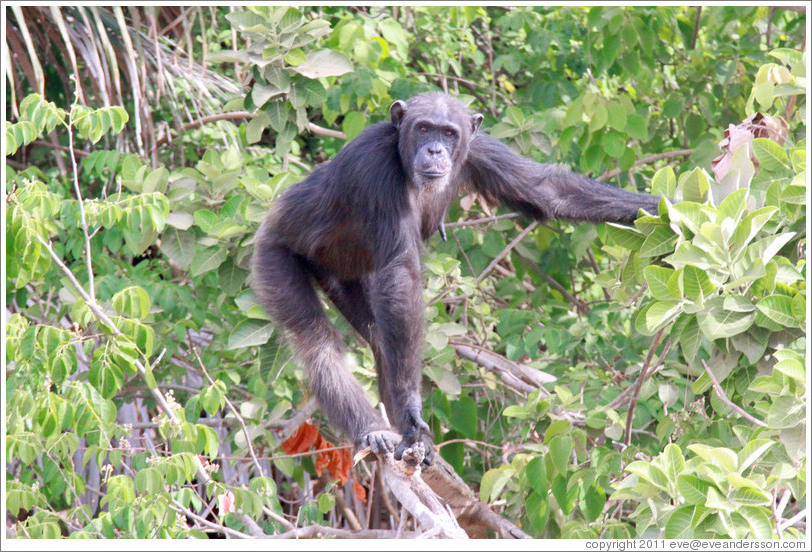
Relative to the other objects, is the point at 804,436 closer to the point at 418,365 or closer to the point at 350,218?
the point at 418,365

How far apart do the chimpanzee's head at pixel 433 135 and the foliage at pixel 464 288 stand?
0.43 meters

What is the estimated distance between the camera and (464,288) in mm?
5668

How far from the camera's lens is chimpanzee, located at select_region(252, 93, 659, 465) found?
191 inches

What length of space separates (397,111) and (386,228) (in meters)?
0.80

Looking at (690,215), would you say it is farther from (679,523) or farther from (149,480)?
(149,480)

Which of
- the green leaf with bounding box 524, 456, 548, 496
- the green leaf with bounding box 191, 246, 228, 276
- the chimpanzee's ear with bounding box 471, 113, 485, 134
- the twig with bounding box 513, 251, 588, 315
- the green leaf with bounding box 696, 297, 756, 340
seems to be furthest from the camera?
the twig with bounding box 513, 251, 588, 315

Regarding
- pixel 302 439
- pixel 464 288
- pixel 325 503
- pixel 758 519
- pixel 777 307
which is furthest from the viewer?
pixel 302 439

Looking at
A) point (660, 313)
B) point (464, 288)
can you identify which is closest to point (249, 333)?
point (464, 288)

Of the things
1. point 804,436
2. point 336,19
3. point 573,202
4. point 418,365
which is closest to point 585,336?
point 573,202

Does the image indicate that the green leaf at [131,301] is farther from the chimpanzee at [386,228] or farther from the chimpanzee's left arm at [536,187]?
the chimpanzee's left arm at [536,187]

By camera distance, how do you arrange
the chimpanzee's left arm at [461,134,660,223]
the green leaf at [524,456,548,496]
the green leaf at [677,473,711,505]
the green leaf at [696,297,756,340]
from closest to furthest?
the green leaf at [677,473,711,505]
the green leaf at [696,297,756,340]
the green leaf at [524,456,548,496]
the chimpanzee's left arm at [461,134,660,223]

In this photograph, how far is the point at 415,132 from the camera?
5199mm

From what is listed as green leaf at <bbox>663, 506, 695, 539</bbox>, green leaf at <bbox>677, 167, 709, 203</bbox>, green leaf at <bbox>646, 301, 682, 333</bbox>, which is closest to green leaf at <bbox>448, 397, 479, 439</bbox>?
green leaf at <bbox>677, 167, 709, 203</bbox>

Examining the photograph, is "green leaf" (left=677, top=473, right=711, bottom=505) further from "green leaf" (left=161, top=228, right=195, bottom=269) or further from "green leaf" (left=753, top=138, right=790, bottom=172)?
"green leaf" (left=161, top=228, right=195, bottom=269)
